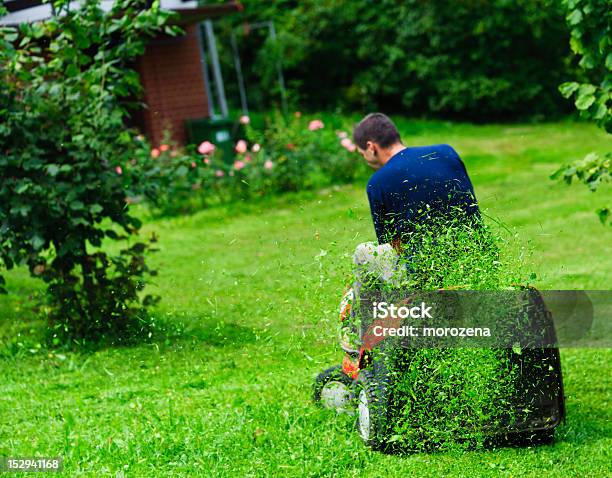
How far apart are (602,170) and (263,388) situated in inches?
90.9

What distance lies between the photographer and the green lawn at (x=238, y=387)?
4371 millimetres

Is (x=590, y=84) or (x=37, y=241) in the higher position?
(x=590, y=84)

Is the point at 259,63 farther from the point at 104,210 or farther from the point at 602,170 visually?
the point at 602,170

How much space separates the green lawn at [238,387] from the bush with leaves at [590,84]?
0.53 metres

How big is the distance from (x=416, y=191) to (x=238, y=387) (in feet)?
5.82

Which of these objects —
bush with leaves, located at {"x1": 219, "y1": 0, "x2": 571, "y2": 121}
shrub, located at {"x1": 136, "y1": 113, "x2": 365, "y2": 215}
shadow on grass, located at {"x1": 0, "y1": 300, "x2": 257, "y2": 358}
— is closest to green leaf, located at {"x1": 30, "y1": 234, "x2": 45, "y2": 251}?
shadow on grass, located at {"x1": 0, "y1": 300, "x2": 257, "y2": 358}

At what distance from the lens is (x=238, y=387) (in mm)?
5629

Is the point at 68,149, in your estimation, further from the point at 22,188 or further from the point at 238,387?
the point at 238,387

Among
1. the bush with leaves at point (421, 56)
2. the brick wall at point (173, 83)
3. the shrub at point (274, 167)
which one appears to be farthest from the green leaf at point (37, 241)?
the bush with leaves at point (421, 56)

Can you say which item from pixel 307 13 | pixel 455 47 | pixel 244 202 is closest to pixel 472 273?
pixel 244 202

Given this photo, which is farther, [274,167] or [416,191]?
[274,167]

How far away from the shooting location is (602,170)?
5262 millimetres

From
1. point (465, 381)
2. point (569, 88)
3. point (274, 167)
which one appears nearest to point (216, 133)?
point (274, 167)

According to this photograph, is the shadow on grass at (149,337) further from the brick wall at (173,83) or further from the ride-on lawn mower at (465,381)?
the brick wall at (173,83)
